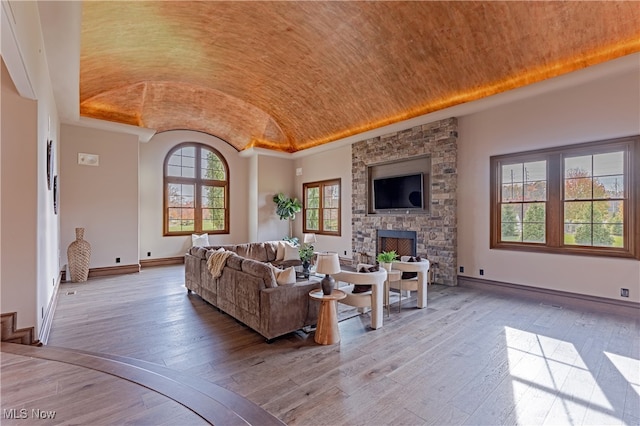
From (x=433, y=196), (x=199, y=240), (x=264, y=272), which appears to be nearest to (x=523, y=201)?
(x=433, y=196)

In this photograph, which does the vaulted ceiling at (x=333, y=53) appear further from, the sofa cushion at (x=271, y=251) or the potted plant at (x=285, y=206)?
the sofa cushion at (x=271, y=251)

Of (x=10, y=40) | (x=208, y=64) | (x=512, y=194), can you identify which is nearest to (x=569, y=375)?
(x=512, y=194)

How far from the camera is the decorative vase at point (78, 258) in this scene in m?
6.04

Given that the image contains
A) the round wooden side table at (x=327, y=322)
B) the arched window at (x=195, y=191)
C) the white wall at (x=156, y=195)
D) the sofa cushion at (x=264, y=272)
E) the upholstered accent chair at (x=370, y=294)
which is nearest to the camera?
the round wooden side table at (x=327, y=322)

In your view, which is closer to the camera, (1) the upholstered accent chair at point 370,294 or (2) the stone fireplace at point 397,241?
(1) the upholstered accent chair at point 370,294

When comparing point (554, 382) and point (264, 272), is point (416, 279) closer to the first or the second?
point (554, 382)

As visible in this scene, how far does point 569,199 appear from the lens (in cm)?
462

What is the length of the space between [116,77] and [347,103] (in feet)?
15.8

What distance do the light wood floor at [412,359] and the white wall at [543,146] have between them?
51cm

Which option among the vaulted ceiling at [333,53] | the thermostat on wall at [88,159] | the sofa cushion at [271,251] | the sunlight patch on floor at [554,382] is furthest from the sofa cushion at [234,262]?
the thermostat on wall at [88,159]

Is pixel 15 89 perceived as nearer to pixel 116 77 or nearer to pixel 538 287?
pixel 116 77

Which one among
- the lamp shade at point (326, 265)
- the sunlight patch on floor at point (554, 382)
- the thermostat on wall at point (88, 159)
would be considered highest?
the thermostat on wall at point (88, 159)

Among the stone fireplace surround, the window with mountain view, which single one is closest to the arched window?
the stone fireplace surround

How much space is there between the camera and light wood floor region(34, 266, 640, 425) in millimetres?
2145
